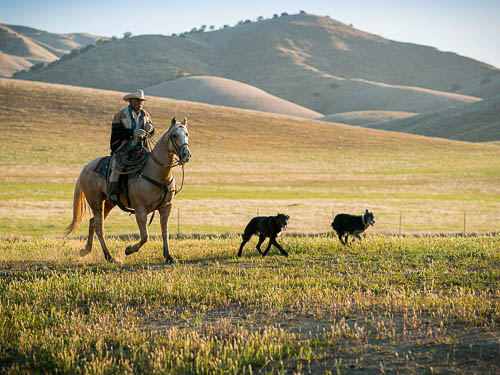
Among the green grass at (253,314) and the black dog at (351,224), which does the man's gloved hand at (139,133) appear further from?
the black dog at (351,224)

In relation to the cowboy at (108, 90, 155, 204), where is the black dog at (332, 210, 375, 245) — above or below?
below

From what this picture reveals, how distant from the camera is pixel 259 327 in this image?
7625 mm

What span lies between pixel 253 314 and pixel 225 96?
587ft

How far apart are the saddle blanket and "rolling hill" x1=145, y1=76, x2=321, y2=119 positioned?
163m

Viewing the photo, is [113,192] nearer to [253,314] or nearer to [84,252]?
[84,252]

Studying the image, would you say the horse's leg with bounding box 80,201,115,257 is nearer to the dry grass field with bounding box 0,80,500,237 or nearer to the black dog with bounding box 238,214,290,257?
the black dog with bounding box 238,214,290,257

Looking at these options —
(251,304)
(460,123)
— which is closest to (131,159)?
(251,304)

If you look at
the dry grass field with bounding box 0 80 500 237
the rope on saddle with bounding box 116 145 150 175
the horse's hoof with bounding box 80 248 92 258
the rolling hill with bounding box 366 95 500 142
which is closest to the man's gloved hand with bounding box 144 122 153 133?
the rope on saddle with bounding box 116 145 150 175

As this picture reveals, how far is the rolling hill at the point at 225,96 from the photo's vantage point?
179850 millimetres

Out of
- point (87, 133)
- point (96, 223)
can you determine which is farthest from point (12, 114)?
point (96, 223)

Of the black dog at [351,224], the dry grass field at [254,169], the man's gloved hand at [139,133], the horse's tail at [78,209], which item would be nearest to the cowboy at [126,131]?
the man's gloved hand at [139,133]

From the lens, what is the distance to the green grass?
6246 mm

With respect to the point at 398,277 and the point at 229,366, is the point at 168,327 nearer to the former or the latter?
the point at 229,366

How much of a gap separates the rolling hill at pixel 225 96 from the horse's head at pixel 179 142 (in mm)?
164914
